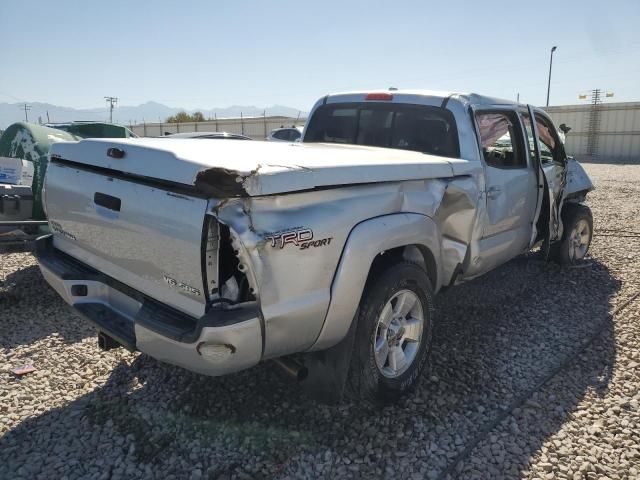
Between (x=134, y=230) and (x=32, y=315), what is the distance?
2675mm

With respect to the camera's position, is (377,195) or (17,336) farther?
(17,336)

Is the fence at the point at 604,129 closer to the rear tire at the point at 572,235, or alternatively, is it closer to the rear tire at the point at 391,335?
the rear tire at the point at 572,235

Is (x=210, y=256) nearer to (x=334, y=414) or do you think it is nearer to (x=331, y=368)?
(x=331, y=368)

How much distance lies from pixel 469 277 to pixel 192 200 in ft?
8.58

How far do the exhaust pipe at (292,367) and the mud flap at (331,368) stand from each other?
0.05 metres

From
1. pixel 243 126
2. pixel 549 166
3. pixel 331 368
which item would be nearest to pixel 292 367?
pixel 331 368

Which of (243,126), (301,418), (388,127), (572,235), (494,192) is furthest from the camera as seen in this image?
(243,126)

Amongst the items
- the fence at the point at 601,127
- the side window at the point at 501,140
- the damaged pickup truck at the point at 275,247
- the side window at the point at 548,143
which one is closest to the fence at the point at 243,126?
the fence at the point at 601,127

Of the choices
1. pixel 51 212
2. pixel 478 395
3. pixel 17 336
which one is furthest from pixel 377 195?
pixel 17 336

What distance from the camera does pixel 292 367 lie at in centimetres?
282

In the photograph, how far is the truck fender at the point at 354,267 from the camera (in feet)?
8.37

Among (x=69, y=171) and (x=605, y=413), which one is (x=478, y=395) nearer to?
(x=605, y=413)

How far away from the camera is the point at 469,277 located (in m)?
4.14

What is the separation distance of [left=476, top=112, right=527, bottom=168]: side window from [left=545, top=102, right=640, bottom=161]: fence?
33.3 meters
